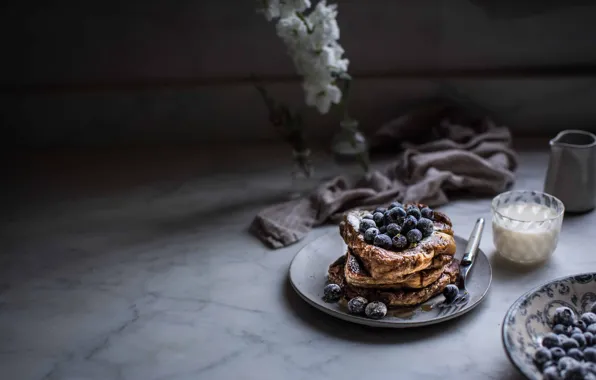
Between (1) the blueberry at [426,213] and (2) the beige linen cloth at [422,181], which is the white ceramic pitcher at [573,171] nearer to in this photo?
(2) the beige linen cloth at [422,181]

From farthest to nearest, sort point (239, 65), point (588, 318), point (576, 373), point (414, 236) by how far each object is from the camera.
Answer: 1. point (239, 65)
2. point (414, 236)
3. point (588, 318)
4. point (576, 373)

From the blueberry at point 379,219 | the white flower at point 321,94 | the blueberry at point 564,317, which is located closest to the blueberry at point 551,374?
the blueberry at point 564,317

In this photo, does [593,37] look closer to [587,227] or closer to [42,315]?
[587,227]

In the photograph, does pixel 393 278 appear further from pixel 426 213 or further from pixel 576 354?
pixel 576 354

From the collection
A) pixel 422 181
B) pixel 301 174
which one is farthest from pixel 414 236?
pixel 301 174

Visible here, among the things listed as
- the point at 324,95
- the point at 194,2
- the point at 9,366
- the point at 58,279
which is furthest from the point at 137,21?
the point at 9,366

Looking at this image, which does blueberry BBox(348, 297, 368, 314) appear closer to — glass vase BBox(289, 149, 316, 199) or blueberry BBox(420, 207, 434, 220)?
blueberry BBox(420, 207, 434, 220)
